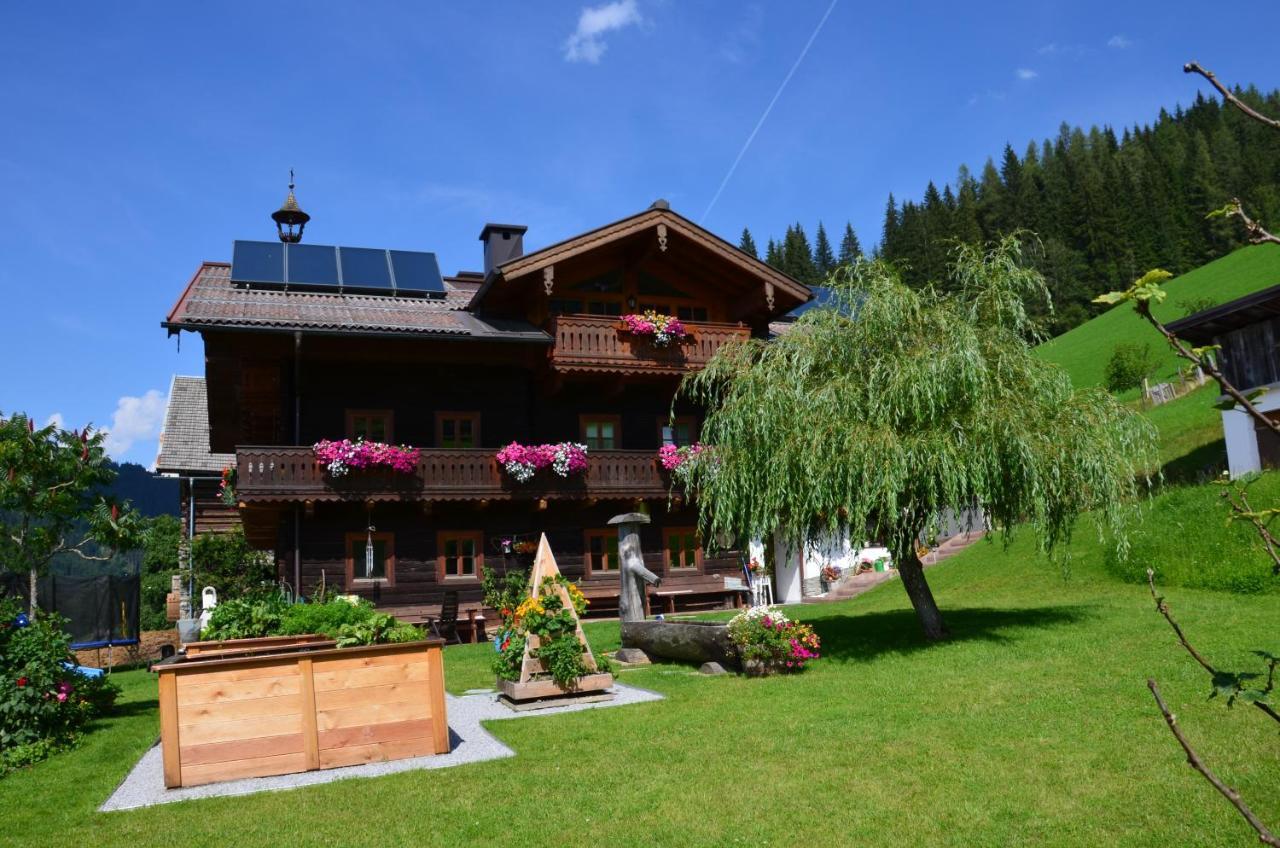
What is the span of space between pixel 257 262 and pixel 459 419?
23.2 ft

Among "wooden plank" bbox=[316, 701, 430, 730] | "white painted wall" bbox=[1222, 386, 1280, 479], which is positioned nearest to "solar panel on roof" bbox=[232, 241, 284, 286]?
"wooden plank" bbox=[316, 701, 430, 730]

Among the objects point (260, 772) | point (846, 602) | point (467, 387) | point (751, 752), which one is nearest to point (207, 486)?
point (467, 387)

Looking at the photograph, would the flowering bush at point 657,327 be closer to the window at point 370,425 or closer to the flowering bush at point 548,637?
the window at point 370,425

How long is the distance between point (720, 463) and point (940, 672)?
4.93 m

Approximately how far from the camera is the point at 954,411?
1417 centimetres

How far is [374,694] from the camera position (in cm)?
970

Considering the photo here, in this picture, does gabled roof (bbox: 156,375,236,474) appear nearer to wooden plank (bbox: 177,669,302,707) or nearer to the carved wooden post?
the carved wooden post

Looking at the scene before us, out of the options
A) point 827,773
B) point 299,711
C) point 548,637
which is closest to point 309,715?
point 299,711

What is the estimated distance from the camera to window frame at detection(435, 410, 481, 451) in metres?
24.3

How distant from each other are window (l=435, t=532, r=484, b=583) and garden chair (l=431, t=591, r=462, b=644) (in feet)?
3.33

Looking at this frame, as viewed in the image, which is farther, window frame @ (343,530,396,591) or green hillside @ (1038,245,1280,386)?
green hillside @ (1038,245,1280,386)

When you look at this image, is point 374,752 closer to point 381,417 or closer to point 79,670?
point 79,670

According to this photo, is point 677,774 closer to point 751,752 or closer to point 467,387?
point 751,752

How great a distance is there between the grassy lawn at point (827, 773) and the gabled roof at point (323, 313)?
33.5 ft
